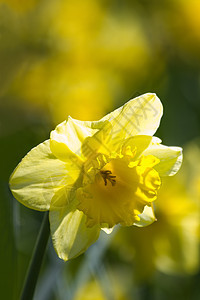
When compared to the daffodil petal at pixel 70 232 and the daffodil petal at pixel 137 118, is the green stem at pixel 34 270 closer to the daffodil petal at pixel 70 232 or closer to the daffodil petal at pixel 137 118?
the daffodil petal at pixel 70 232

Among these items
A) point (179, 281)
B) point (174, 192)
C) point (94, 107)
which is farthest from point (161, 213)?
point (94, 107)

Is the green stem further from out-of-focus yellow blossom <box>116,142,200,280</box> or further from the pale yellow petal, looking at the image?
out-of-focus yellow blossom <box>116,142,200,280</box>

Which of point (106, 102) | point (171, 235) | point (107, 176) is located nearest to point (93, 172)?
point (107, 176)

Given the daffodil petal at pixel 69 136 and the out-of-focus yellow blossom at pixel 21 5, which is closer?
the daffodil petal at pixel 69 136

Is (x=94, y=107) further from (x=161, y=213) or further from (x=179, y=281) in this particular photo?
(x=179, y=281)

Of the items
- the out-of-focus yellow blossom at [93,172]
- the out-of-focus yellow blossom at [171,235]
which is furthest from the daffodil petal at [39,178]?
the out-of-focus yellow blossom at [171,235]

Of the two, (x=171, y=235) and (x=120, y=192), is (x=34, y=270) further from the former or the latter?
(x=171, y=235)
